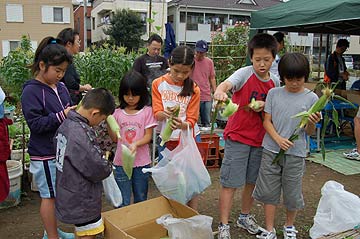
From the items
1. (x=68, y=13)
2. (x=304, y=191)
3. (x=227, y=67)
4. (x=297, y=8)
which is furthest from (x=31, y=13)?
(x=304, y=191)

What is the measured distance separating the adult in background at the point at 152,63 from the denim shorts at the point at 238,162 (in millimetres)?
2500

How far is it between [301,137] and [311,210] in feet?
4.35

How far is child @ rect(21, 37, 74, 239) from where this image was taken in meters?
2.45

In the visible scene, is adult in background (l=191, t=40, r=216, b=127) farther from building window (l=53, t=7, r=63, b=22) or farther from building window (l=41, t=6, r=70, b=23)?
building window (l=53, t=7, r=63, b=22)

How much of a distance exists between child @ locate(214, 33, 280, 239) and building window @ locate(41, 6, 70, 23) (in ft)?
101

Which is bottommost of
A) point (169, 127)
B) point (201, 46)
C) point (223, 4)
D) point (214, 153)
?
point (214, 153)

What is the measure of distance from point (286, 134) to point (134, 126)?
1111mm

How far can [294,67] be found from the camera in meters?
2.59

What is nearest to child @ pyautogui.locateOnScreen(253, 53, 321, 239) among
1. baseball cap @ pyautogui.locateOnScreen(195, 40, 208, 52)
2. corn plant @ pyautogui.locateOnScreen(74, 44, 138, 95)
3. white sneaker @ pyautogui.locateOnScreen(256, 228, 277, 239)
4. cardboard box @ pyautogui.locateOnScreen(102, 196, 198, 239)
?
white sneaker @ pyautogui.locateOnScreen(256, 228, 277, 239)

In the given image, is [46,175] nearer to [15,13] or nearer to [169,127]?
[169,127]

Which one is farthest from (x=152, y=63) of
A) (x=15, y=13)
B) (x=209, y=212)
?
(x=15, y=13)

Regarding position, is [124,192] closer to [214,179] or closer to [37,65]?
[37,65]

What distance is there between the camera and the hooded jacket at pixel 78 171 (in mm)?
2102

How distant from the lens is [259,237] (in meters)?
3.07
